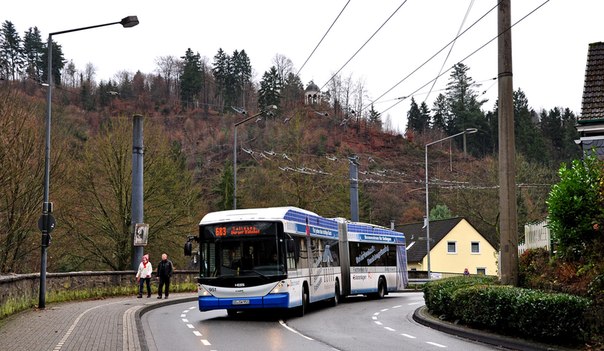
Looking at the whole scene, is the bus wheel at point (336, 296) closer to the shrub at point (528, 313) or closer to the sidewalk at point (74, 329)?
the sidewalk at point (74, 329)

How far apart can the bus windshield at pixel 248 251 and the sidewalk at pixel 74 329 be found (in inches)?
104

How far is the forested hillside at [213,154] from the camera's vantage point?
1592 inches

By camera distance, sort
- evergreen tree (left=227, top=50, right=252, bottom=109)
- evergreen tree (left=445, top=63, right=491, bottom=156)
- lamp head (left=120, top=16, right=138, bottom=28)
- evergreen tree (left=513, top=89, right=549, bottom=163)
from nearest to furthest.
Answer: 1. lamp head (left=120, top=16, right=138, bottom=28)
2. evergreen tree (left=513, top=89, right=549, bottom=163)
3. evergreen tree (left=445, top=63, right=491, bottom=156)
4. evergreen tree (left=227, top=50, right=252, bottom=109)

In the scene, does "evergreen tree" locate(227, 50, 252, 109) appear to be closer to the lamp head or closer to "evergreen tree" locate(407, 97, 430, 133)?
"evergreen tree" locate(407, 97, 430, 133)

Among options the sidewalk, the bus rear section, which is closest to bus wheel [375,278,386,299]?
the bus rear section

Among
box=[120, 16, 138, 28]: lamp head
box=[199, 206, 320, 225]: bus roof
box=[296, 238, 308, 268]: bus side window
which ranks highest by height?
box=[120, 16, 138, 28]: lamp head

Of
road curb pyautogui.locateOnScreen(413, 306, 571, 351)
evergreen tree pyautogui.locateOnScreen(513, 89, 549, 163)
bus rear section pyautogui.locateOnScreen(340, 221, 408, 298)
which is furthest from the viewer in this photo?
evergreen tree pyautogui.locateOnScreen(513, 89, 549, 163)

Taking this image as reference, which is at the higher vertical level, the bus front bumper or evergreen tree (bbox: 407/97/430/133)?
evergreen tree (bbox: 407/97/430/133)

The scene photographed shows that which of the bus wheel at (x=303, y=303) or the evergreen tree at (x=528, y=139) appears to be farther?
the evergreen tree at (x=528, y=139)

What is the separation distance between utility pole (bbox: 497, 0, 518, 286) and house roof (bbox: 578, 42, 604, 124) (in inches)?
353

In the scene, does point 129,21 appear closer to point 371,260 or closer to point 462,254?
point 371,260

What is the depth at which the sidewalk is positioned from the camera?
13270 mm

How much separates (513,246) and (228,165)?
2410 inches

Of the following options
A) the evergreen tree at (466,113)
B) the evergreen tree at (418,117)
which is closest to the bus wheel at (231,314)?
the evergreen tree at (466,113)
